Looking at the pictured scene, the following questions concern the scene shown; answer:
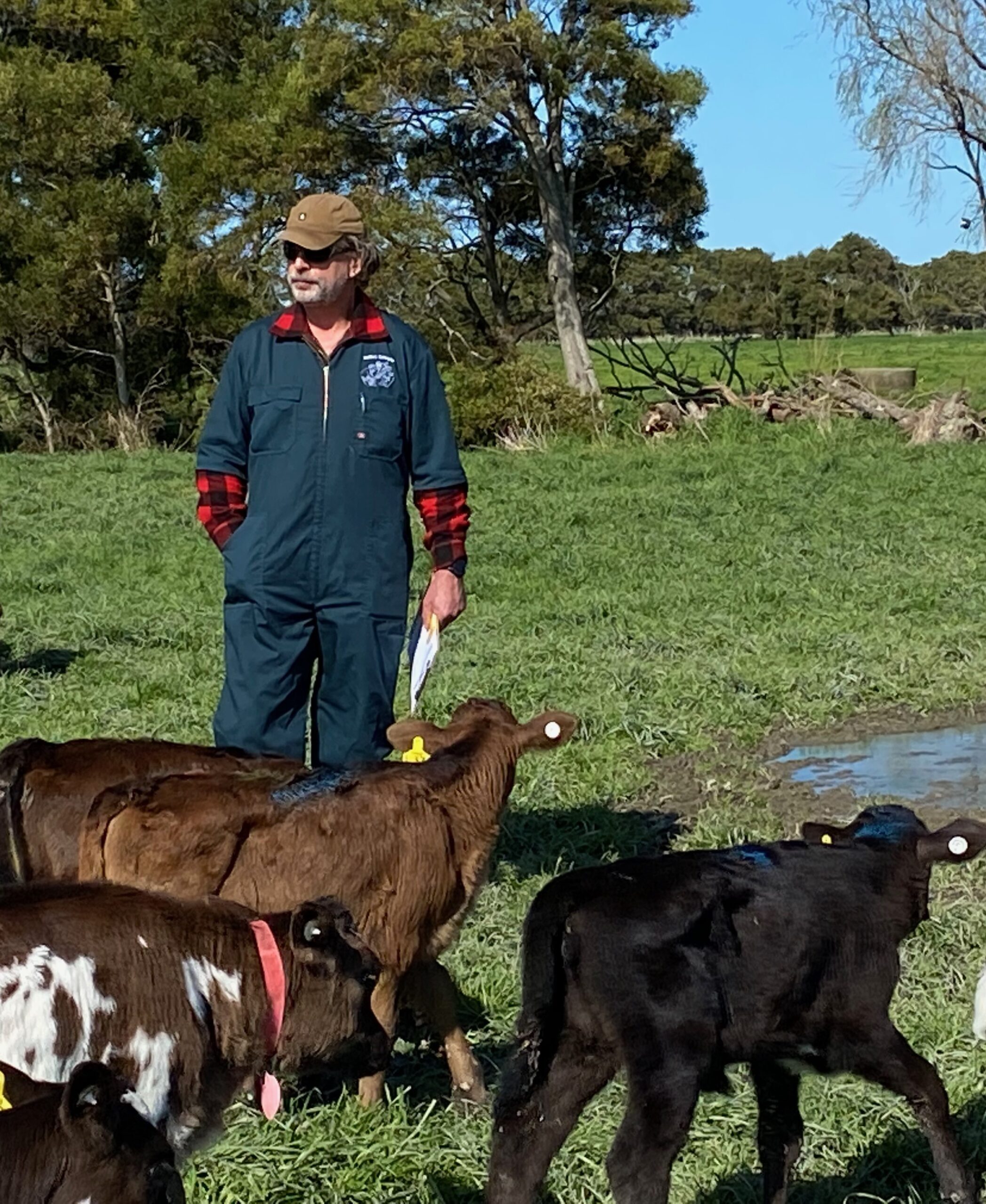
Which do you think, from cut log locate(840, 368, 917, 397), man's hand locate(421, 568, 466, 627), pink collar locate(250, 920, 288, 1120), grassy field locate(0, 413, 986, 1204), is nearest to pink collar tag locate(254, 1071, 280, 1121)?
pink collar locate(250, 920, 288, 1120)

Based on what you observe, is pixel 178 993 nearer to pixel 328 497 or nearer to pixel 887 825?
pixel 887 825

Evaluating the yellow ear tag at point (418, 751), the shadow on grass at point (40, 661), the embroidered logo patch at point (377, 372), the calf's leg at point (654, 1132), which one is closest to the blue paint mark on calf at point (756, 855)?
the calf's leg at point (654, 1132)

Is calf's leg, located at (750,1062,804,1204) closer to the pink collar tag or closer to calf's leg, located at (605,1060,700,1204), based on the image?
calf's leg, located at (605,1060,700,1204)

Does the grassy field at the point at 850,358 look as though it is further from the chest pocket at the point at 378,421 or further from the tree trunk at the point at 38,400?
the chest pocket at the point at 378,421

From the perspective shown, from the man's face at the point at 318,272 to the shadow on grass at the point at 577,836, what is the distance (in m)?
2.64

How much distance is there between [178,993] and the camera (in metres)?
3.89

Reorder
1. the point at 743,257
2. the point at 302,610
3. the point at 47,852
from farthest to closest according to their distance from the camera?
the point at 743,257 → the point at 302,610 → the point at 47,852

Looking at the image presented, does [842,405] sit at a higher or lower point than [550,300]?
lower

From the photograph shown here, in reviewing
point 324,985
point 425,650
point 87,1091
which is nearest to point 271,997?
point 324,985

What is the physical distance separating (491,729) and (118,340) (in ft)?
102

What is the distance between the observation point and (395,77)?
108 feet

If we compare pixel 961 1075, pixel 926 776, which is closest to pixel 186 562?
pixel 926 776

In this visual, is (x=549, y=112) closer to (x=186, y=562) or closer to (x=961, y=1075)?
(x=186, y=562)

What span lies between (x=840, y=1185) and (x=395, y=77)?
31.0 m
